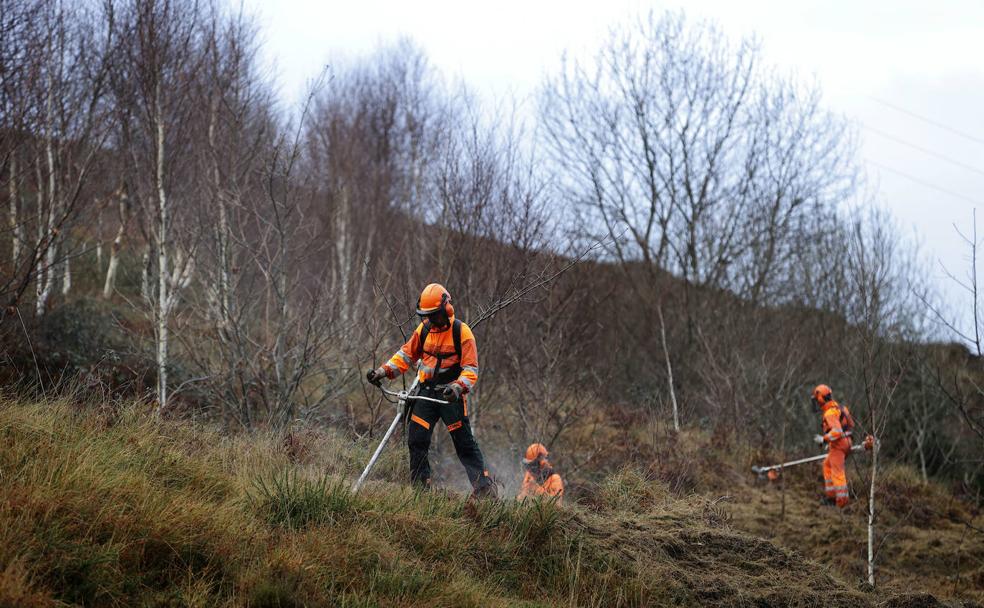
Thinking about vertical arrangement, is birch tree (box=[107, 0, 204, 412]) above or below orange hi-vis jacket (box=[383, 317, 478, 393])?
above

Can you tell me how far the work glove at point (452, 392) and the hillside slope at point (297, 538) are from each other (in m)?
0.75

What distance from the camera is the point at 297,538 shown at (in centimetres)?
457

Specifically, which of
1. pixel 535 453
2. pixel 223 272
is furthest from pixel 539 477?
pixel 223 272

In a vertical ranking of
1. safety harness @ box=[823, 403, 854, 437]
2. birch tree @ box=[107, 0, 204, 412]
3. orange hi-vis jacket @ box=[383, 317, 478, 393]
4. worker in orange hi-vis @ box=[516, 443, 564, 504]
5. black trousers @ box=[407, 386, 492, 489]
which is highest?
birch tree @ box=[107, 0, 204, 412]

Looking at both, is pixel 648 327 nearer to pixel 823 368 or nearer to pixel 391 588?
pixel 823 368

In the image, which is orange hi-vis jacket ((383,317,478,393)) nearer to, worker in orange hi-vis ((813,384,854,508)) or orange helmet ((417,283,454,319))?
orange helmet ((417,283,454,319))

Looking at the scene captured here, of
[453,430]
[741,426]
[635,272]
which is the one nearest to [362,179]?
[635,272]

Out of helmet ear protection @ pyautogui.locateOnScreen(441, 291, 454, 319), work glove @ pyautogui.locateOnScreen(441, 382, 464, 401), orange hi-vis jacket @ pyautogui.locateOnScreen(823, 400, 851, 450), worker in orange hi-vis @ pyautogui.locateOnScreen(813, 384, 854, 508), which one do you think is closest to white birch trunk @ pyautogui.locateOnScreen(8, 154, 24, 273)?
helmet ear protection @ pyautogui.locateOnScreen(441, 291, 454, 319)

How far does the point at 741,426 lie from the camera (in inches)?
602

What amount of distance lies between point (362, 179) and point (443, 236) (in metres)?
12.6

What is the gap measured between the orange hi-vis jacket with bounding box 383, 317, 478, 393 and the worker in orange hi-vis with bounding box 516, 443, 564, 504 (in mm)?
1481

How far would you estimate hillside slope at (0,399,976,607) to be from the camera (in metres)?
3.94

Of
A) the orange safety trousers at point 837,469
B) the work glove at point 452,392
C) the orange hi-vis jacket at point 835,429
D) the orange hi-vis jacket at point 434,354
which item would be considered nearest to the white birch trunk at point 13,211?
the orange hi-vis jacket at point 434,354

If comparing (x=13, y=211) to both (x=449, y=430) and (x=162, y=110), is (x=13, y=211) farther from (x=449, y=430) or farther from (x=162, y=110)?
(x=449, y=430)
